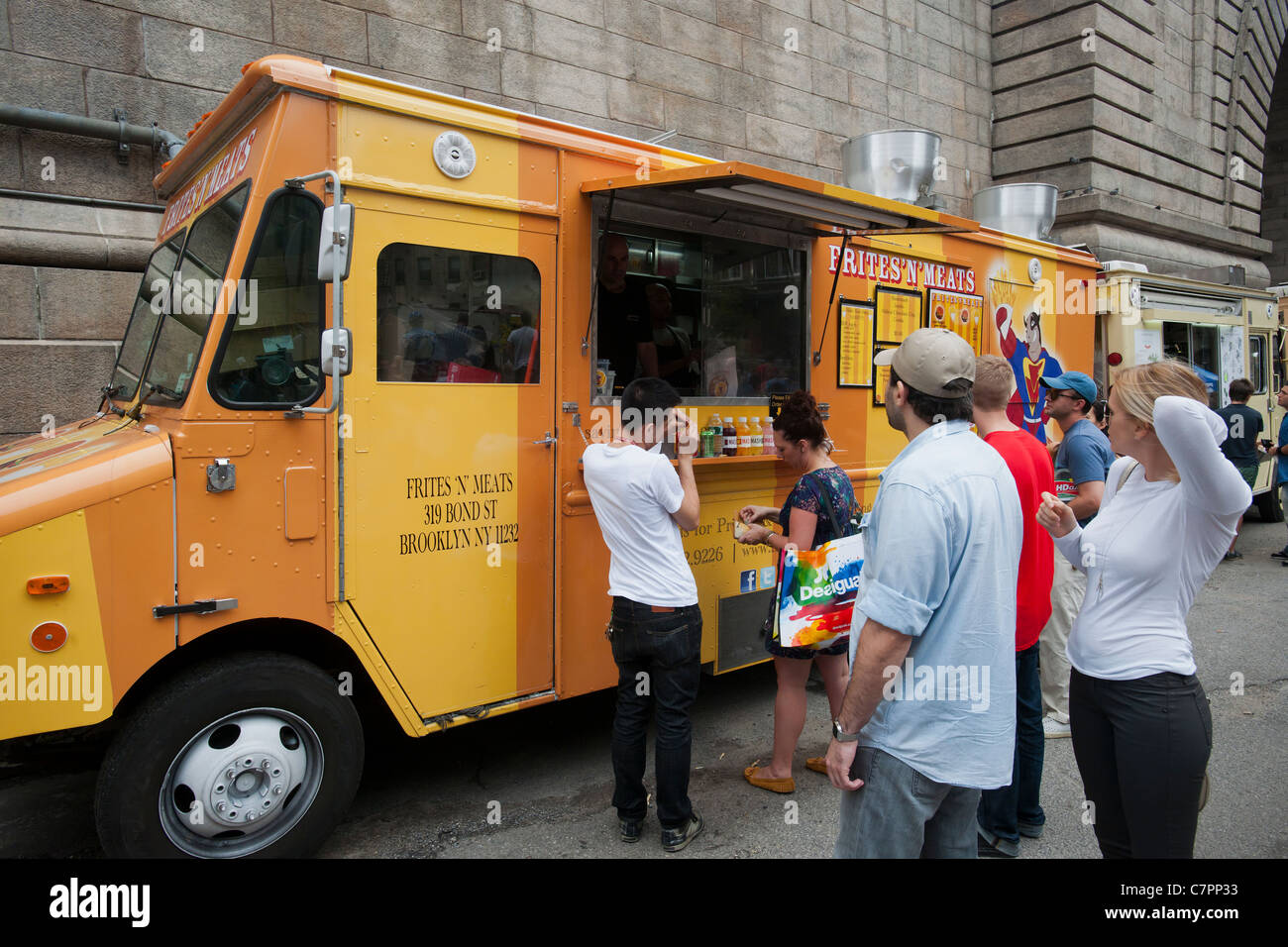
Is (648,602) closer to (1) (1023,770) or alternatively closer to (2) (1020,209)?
(1) (1023,770)

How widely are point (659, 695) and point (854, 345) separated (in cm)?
282

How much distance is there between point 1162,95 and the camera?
48.3 feet

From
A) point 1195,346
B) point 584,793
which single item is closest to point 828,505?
point 584,793

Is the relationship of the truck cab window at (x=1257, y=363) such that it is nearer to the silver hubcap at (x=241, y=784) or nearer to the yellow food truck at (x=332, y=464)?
the yellow food truck at (x=332, y=464)

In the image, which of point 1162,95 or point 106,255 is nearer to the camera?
point 106,255

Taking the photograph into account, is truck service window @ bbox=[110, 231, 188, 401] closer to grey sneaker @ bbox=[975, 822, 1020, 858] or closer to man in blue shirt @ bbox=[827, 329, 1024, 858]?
man in blue shirt @ bbox=[827, 329, 1024, 858]

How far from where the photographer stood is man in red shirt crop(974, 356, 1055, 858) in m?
3.38

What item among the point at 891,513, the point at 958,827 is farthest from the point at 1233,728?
the point at 891,513

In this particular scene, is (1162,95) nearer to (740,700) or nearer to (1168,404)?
(740,700)

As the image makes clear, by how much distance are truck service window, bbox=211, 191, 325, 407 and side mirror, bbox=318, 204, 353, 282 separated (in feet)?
0.66

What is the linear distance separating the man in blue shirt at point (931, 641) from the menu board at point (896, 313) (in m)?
3.45

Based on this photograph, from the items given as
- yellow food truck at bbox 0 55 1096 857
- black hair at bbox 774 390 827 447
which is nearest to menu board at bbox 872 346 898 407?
yellow food truck at bbox 0 55 1096 857

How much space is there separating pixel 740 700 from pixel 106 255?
562 centimetres

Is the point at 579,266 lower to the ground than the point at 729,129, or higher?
lower
